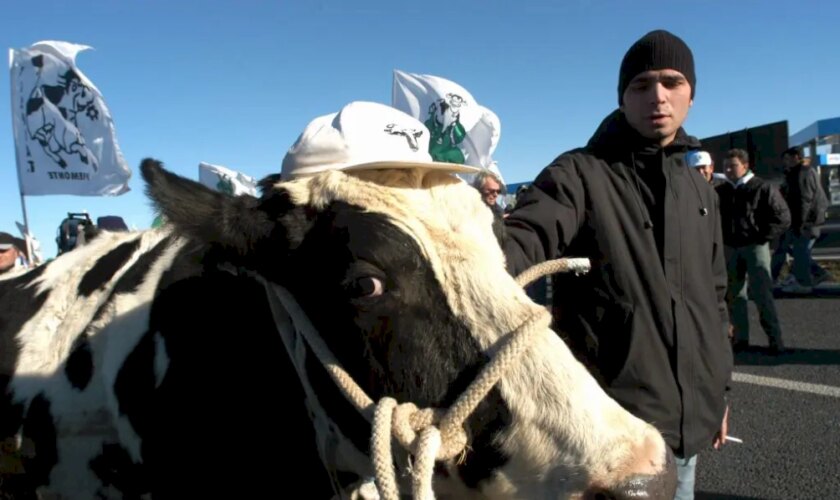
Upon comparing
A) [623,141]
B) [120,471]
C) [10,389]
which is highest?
[623,141]

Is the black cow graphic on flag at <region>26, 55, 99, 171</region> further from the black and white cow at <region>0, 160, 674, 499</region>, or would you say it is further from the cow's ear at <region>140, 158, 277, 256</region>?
the cow's ear at <region>140, 158, 277, 256</region>

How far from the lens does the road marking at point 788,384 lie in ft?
18.3

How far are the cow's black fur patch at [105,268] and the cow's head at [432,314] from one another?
803mm

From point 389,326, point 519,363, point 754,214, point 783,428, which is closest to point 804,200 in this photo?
point 754,214

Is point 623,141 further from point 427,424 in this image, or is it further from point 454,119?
point 454,119

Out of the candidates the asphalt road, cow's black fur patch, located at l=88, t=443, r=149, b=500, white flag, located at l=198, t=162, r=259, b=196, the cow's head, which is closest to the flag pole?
white flag, located at l=198, t=162, r=259, b=196

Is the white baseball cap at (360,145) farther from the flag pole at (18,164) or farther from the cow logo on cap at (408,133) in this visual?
the flag pole at (18,164)

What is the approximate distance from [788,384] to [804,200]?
16.7 feet

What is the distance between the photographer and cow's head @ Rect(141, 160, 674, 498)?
1344mm

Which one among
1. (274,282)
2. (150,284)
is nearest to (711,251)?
(274,282)

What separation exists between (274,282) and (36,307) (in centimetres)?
131

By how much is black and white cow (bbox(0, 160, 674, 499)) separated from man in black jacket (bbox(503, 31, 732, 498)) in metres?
0.60

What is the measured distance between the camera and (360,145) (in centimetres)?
177

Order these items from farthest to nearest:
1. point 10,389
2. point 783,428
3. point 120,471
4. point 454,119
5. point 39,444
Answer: point 454,119, point 783,428, point 10,389, point 39,444, point 120,471
